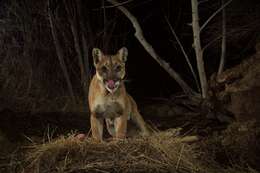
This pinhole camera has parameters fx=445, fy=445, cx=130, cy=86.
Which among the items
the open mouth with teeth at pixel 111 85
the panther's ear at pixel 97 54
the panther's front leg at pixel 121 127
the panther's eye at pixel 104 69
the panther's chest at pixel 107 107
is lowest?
the panther's front leg at pixel 121 127

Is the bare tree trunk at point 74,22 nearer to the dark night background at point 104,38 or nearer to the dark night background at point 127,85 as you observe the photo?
the dark night background at point 127,85

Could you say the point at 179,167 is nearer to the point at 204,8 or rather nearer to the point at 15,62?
the point at 204,8

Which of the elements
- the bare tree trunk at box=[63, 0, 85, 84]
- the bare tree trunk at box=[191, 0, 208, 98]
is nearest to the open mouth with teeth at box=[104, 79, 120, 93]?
the bare tree trunk at box=[191, 0, 208, 98]

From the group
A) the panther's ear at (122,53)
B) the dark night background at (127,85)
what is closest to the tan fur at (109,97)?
the panther's ear at (122,53)

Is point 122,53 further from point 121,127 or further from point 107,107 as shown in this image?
point 121,127

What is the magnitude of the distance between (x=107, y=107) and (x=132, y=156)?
1.28 m

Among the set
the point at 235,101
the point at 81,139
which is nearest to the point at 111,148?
the point at 81,139

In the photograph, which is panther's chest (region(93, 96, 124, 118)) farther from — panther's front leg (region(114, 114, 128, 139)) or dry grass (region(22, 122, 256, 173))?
dry grass (region(22, 122, 256, 173))

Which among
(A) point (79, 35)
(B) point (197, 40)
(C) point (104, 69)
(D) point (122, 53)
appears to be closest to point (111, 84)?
(C) point (104, 69)

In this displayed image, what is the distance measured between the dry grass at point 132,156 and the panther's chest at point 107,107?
2.09 ft

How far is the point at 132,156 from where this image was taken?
582 centimetres

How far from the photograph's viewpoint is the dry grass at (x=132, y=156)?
5.60 meters

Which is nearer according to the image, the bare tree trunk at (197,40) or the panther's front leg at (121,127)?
the panther's front leg at (121,127)

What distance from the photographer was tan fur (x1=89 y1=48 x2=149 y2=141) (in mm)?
6684
